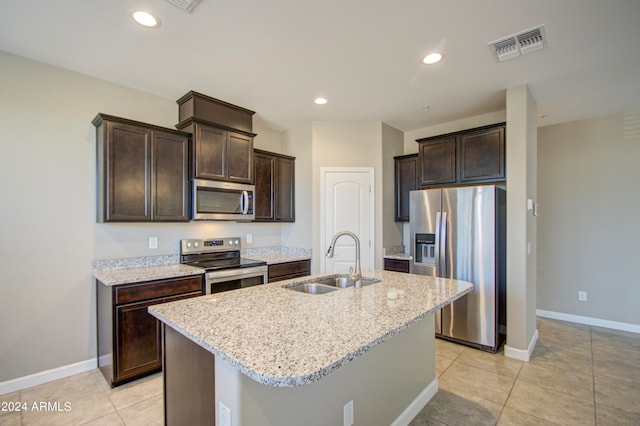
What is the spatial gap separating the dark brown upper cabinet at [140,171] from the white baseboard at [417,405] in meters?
2.58

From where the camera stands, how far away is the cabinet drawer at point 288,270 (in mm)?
3544

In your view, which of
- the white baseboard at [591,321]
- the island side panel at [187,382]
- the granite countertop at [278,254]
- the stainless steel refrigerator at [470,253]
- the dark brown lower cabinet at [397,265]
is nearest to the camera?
the island side panel at [187,382]

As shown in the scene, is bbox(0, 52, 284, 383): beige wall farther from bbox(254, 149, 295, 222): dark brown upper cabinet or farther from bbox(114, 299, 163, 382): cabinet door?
bbox(254, 149, 295, 222): dark brown upper cabinet

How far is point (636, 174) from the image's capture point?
11.9 ft

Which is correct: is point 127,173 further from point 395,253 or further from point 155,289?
point 395,253

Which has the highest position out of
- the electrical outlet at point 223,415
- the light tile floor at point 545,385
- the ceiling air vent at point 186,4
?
the ceiling air vent at point 186,4

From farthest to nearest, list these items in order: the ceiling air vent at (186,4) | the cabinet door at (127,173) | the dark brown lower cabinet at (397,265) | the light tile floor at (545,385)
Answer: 1. the dark brown lower cabinet at (397,265)
2. the cabinet door at (127,173)
3. the light tile floor at (545,385)
4. the ceiling air vent at (186,4)

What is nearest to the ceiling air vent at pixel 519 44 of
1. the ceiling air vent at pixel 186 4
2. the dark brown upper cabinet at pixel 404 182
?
the dark brown upper cabinet at pixel 404 182

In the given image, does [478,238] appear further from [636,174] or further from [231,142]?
[231,142]

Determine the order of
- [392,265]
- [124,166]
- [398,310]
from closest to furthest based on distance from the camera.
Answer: [398,310]
[124,166]
[392,265]

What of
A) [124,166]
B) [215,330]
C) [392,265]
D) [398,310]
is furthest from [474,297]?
[124,166]

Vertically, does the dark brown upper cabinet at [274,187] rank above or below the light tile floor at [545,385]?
above

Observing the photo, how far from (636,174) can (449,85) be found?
8.94ft

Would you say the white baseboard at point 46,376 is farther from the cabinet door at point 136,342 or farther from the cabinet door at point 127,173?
the cabinet door at point 127,173
